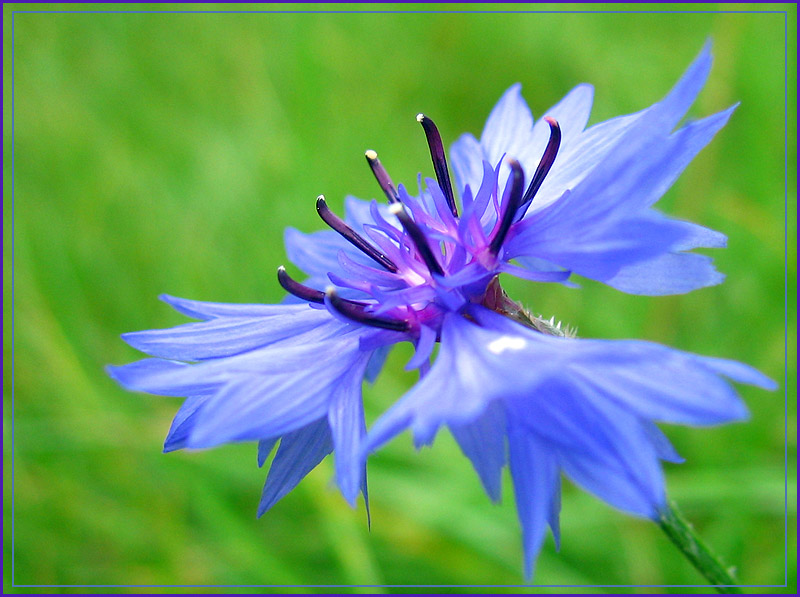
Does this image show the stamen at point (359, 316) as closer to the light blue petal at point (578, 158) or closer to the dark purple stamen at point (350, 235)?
the dark purple stamen at point (350, 235)

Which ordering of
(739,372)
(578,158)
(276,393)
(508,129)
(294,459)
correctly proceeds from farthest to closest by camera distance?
(508,129)
(578,158)
(294,459)
(276,393)
(739,372)

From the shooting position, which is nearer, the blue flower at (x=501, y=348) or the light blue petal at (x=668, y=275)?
the blue flower at (x=501, y=348)

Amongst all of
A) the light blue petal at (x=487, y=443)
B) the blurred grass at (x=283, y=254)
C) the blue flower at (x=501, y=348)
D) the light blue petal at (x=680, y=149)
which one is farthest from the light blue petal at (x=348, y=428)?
the blurred grass at (x=283, y=254)

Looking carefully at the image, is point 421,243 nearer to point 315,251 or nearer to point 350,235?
point 350,235

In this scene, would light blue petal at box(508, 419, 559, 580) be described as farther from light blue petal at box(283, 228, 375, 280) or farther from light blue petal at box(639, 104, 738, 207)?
light blue petal at box(283, 228, 375, 280)

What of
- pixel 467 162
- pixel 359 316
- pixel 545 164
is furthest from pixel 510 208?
pixel 467 162

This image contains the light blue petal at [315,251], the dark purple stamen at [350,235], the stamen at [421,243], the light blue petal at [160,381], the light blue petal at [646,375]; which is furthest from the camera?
the light blue petal at [315,251]

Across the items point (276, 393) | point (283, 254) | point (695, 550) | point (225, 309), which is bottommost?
point (695, 550)
